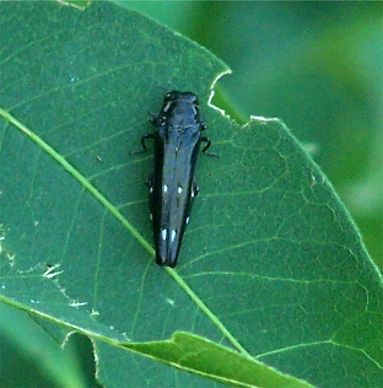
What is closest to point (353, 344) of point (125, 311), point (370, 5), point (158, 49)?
point (125, 311)

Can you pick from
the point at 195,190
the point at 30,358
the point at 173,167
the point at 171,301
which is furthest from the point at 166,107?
the point at 30,358

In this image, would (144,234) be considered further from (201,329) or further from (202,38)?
(202,38)

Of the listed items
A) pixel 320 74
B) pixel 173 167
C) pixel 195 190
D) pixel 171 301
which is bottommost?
pixel 171 301

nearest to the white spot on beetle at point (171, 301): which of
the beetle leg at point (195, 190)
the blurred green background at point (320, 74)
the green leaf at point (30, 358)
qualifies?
the beetle leg at point (195, 190)

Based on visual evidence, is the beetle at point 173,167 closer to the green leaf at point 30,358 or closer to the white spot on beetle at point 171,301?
the white spot on beetle at point 171,301

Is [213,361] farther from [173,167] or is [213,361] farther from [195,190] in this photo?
[173,167]

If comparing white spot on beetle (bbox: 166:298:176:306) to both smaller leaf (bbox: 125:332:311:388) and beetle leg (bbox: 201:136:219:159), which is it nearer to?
beetle leg (bbox: 201:136:219:159)

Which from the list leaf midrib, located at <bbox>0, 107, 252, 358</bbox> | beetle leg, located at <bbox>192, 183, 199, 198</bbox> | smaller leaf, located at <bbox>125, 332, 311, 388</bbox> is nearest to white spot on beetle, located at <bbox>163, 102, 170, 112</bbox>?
beetle leg, located at <bbox>192, 183, 199, 198</bbox>
